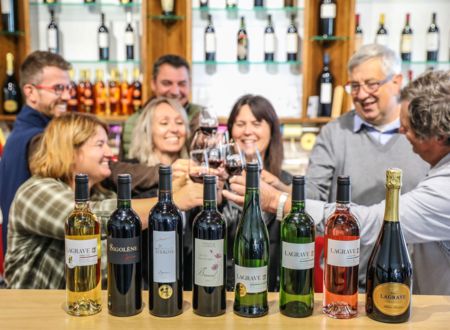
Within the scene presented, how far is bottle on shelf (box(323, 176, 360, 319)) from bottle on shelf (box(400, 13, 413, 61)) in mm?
3009

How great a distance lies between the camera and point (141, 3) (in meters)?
3.72

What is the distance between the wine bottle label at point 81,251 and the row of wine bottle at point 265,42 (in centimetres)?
294

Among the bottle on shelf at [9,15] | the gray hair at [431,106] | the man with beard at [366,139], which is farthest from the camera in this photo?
the bottle on shelf at [9,15]

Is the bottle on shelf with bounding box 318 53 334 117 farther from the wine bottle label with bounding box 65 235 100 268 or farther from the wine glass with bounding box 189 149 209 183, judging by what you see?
the wine bottle label with bounding box 65 235 100 268

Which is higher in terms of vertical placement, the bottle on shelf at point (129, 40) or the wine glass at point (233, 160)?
the bottle on shelf at point (129, 40)

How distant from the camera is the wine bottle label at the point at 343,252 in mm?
1132

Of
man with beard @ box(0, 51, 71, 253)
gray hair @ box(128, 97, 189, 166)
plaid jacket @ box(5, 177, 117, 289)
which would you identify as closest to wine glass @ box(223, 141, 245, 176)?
plaid jacket @ box(5, 177, 117, 289)

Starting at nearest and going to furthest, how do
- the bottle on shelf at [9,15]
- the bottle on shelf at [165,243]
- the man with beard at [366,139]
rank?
1. the bottle on shelf at [165,243]
2. the man with beard at [366,139]
3. the bottle on shelf at [9,15]

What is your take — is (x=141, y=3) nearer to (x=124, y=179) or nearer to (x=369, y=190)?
(x=369, y=190)

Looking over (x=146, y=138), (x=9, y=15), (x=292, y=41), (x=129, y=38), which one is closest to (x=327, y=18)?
(x=292, y=41)

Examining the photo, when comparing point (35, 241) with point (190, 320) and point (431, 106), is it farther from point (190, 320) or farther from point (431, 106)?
point (431, 106)

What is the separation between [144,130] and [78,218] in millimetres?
1384

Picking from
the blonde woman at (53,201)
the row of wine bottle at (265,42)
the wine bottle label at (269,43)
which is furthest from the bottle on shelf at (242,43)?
the blonde woman at (53,201)

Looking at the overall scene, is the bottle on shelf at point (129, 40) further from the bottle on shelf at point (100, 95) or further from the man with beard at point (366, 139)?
the man with beard at point (366, 139)
